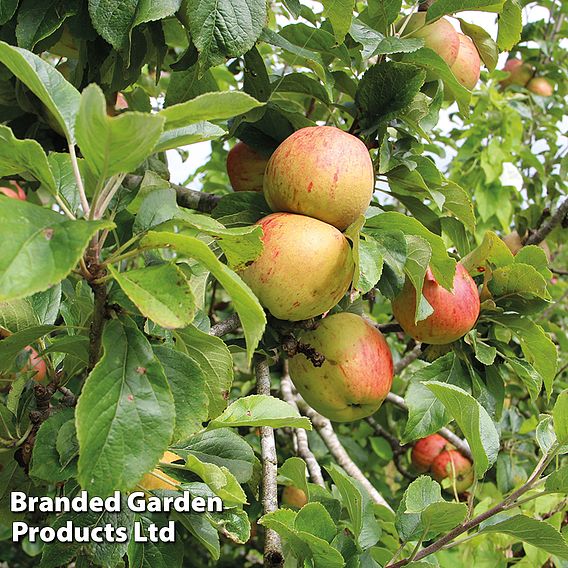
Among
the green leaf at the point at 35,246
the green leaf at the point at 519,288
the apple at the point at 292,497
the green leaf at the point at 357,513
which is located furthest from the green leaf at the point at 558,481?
the apple at the point at 292,497

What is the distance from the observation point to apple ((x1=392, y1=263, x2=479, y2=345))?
109 cm

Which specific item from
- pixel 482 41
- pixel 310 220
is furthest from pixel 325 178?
pixel 482 41

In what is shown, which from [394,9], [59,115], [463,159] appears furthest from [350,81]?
[463,159]

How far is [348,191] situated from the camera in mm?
902

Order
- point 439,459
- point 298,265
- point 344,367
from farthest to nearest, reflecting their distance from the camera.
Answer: point 439,459 < point 344,367 < point 298,265

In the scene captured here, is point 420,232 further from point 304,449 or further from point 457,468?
point 457,468

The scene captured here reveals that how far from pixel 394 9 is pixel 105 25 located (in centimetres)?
50

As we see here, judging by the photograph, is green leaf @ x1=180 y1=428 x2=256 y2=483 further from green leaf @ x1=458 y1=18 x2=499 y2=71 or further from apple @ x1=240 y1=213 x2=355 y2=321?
green leaf @ x1=458 y1=18 x2=499 y2=71

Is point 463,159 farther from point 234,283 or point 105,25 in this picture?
point 234,283

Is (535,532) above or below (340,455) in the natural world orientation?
above

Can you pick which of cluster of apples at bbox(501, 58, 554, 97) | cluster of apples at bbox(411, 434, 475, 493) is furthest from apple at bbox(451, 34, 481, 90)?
cluster of apples at bbox(501, 58, 554, 97)

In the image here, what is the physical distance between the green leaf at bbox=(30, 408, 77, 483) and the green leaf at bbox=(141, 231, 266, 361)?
0.25 meters

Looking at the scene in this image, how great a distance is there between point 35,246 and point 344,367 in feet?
2.08

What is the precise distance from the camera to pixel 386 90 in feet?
3.35
